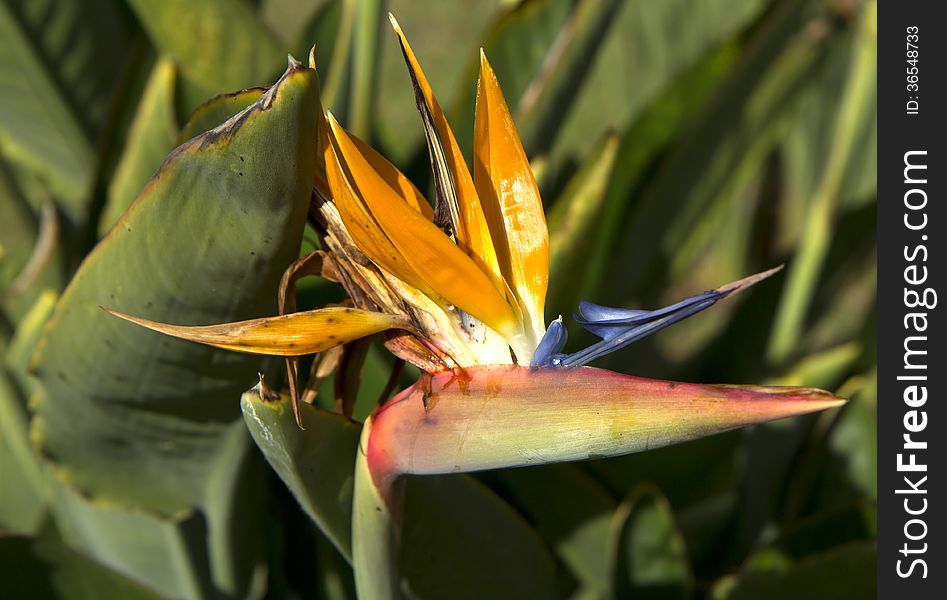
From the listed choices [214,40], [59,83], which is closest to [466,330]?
[214,40]

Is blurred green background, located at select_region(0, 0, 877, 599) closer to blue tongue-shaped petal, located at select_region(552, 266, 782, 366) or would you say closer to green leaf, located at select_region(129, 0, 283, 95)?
green leaf, located at select_region(129, 0, 283, 95)

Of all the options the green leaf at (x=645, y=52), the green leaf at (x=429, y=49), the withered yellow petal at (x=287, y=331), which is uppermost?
the green leaf at (x=429, y=49)

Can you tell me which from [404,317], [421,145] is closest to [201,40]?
[421,145]

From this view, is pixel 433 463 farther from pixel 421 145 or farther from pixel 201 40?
pixel 201 40

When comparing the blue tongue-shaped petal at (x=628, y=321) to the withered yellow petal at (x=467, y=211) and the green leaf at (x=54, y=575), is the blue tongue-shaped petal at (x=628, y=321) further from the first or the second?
the green leaf at (x=54, y=575)

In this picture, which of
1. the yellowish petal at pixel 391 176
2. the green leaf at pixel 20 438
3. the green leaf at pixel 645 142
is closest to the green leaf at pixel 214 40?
the green leaf at pixel 20 438

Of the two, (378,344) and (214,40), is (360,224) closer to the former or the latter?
(378,344)

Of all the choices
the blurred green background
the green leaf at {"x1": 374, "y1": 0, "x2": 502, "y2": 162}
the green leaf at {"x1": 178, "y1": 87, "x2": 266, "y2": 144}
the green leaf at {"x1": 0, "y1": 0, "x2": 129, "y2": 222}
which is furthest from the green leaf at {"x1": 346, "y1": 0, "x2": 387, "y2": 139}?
the green leaf at {"x1": 374, "y1": 0, "x2": 502, "y2": 162}
